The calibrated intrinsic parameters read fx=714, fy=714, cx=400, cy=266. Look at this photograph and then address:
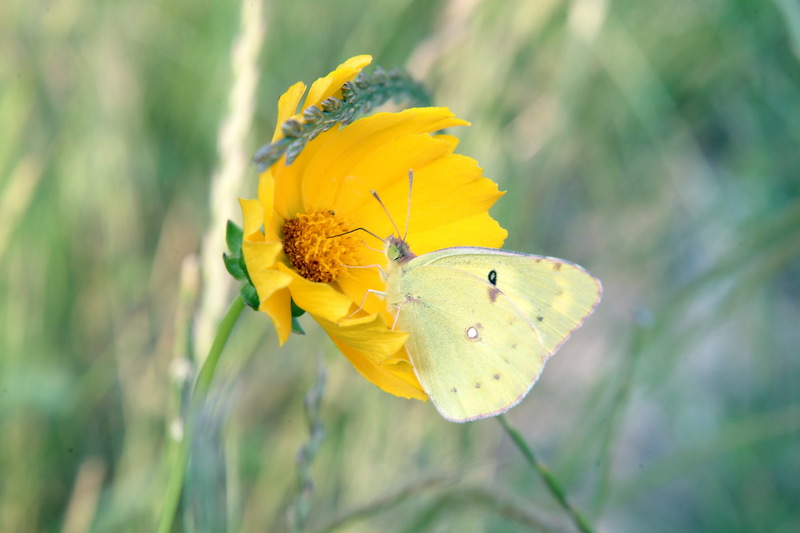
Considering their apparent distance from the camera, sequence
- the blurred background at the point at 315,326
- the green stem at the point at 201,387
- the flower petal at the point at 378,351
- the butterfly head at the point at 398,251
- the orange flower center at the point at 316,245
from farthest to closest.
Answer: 1. the blurred background at the point at 315,326
2. the butterfly head at the point at 398,251
3. the orange flower center at the point at 316,245
4. the flower petal at the point at 378,351
5. the green stem at the point at 201,387

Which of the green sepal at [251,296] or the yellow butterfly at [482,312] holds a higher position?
the green sepal at [251,296]

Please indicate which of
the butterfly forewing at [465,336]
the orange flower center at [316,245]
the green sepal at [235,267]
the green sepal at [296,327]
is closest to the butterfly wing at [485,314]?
the butterfly forewing at [465,336]

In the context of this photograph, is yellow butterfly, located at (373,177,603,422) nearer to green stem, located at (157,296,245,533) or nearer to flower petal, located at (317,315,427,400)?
flower petal, located at (317,315,427,400)

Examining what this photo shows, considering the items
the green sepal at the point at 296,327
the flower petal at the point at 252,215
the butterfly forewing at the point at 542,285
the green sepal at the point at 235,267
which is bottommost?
Result: the butterfly forewing at the point at 542,285

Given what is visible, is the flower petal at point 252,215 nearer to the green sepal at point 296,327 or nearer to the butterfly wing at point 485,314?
the green sepal at point 296,327

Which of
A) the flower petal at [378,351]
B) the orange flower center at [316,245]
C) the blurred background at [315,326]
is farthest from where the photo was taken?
the blurred background at [315,326]

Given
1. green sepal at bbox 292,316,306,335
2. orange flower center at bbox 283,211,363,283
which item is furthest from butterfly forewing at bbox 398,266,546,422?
green sepal at bbox 292,316,306,335

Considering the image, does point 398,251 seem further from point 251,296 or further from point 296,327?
point 251,296

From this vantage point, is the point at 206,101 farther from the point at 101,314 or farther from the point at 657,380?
the point at 657,380

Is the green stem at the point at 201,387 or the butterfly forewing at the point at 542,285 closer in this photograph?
the green stem at the point at 201,387
